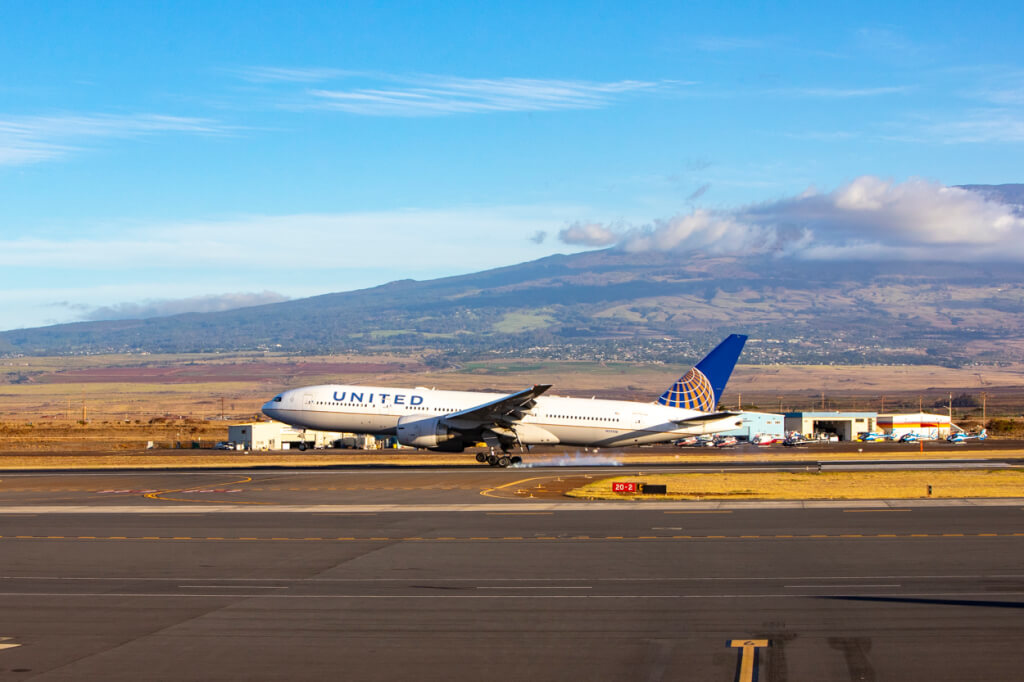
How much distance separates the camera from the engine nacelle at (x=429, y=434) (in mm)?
63781

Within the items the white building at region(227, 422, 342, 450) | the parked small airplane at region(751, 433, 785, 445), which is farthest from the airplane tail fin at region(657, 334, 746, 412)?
the parked small airplane at region(751, 433, 785, 445)

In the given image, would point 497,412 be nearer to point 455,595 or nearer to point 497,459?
point 497,459

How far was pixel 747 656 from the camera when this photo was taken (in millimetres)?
16016

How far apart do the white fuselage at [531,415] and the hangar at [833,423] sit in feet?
248

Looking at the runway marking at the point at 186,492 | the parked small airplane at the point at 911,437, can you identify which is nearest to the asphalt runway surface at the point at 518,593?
the runway marking at the point at 186,492

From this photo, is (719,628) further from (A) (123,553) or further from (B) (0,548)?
(B) (0,548)

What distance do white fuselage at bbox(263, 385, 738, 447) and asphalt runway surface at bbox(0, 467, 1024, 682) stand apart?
27565 millimetres

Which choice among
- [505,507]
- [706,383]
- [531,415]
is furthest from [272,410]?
[505,507]

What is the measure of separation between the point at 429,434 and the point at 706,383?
21271mm

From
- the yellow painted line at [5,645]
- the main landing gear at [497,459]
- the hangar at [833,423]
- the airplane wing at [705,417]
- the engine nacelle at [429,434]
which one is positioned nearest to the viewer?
the yellow painted line at [5,645]

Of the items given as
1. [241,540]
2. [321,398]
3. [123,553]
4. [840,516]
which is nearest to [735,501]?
[840,516]

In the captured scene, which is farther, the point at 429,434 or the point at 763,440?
the point at 763,440

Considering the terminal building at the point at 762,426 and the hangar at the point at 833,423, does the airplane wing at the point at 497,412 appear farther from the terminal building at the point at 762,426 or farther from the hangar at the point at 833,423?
the hangar at the point at 833,423

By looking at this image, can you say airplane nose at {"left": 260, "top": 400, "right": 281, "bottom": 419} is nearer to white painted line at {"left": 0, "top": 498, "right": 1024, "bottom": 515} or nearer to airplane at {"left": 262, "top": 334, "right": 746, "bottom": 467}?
airplane at {"left": 262, "top": 334, "right": 746, "bottom": 467}
